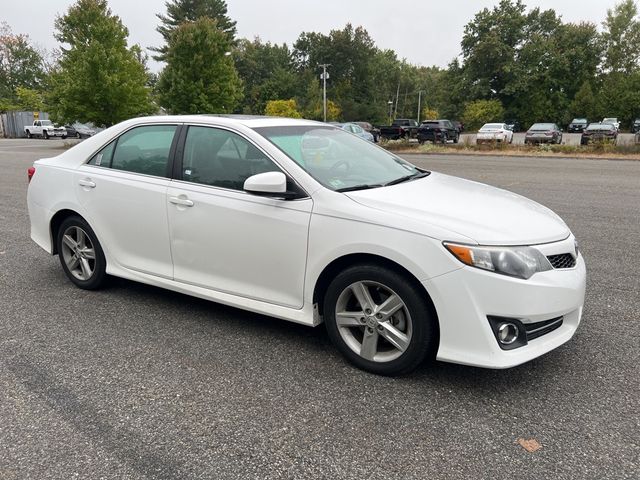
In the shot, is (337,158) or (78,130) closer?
(337,158)

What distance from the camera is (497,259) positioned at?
9.04 feet

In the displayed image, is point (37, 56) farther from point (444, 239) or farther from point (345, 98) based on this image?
point (444, 239)

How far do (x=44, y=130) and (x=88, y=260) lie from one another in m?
49.5

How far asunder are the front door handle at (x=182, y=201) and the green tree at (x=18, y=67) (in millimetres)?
79879

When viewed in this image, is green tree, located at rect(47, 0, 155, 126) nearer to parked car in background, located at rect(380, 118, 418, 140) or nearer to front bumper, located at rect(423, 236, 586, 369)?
parked car in background, located at rect(380, 118, 418, 140)

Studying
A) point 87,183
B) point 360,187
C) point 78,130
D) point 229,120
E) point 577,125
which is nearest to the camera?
point 360,187

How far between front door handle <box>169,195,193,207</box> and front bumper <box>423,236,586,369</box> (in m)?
1.83

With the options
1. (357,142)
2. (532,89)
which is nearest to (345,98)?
(532,89)

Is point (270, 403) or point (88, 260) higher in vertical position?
point (88, 260)

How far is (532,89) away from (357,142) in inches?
2588

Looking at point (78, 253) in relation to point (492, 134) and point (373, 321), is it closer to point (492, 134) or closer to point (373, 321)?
point (373, 321)

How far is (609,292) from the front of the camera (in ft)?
15.2

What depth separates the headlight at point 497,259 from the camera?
9.02 feet

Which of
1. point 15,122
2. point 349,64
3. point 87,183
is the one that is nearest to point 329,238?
point 87,183
